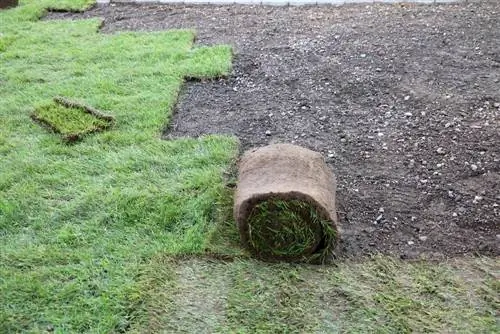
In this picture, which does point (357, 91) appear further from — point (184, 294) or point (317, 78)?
point (184, 294)

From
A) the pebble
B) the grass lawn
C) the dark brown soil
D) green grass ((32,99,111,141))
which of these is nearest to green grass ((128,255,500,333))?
the grass lawn

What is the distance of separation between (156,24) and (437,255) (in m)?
4.28

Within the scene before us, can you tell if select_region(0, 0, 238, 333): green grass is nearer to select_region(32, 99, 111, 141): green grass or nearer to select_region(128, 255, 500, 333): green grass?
select_region(32, 99, 111, 141): green grass

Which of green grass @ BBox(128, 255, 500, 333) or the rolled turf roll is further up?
the rolled turf roll

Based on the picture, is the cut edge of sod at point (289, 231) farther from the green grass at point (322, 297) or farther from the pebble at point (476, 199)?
the pebble at point (476, 199)

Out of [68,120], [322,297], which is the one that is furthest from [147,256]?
[68,120]

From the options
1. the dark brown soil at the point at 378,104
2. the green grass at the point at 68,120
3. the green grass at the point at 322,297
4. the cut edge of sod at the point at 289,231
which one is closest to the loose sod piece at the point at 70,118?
the green grass at the point at 68,120

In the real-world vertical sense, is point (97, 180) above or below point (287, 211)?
below

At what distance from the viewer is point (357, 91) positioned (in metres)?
4.70

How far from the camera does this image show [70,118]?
14.6 ft

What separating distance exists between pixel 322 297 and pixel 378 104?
2.08 metres

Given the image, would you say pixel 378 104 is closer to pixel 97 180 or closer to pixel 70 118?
pixel 97 180

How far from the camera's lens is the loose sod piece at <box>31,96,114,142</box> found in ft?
14.1

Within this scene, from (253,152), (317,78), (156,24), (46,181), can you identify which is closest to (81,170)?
(46,181)
